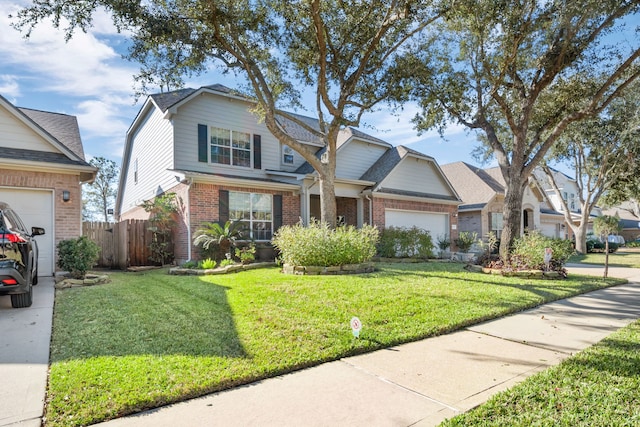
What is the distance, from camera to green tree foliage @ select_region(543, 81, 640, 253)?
1831 cm

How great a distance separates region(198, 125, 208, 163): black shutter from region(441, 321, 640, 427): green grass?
12797 millimetres

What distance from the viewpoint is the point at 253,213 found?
14.0m

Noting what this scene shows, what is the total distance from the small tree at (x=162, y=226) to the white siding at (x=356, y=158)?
7286 mm

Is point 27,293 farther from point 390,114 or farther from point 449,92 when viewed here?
point 449,92

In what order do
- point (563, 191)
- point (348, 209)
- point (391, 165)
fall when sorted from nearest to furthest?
1. point (391, 165)
2. point (348, 209)
3. point (563, 191)

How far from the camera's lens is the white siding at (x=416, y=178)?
57.3 ft

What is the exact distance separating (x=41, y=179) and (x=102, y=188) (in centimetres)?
2367

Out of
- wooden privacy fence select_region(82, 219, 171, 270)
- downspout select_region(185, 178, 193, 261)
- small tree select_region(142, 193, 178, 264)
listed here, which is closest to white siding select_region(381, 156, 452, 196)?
downspout select_region(185, 178, 193, 261)

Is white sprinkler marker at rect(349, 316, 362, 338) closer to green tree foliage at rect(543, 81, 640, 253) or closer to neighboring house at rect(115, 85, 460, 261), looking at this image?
neighboring house at rect(115, 85, 460, 261)

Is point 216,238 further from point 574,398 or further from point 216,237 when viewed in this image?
point 574,398

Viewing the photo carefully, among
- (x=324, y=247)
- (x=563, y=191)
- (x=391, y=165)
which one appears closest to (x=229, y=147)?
(x=324, y=247)

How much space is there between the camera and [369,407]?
9.99ft

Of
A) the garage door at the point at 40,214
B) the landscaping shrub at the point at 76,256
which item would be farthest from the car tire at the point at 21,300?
the garage door at the point at 40,214

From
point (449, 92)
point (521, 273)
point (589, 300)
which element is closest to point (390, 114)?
point (449, 92)
